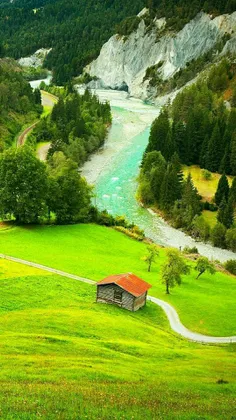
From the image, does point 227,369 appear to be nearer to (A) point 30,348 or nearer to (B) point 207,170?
(A) point 30,348

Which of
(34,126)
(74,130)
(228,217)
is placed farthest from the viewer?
(34,126)

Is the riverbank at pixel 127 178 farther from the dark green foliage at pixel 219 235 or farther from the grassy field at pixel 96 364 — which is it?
the grassy field at pixel 96 364

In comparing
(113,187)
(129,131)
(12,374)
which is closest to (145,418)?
(12,374)

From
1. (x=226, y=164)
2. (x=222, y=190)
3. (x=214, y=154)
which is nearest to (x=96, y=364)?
(x=222, y=190)

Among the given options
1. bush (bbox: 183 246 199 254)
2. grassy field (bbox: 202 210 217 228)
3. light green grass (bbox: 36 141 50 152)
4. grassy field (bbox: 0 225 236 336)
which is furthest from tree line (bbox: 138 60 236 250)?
light green grass (bbox: 36 141 50 152)

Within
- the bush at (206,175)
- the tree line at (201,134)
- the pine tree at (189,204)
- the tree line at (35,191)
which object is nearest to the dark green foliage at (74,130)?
the tree line at (201,134)

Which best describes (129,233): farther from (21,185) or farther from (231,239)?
(21,185)
